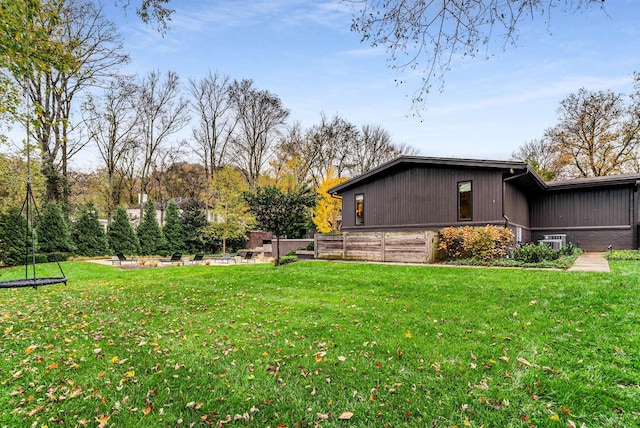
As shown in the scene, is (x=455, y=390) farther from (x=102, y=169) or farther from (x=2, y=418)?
(x=102, y=169)

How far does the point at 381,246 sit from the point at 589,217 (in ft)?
33.5

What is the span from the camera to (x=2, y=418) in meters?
2.95

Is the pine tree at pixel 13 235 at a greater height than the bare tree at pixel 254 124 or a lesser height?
lesser

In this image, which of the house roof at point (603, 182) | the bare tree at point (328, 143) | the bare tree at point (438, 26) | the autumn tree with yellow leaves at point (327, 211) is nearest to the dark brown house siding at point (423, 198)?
the house roof at point (603, 182)

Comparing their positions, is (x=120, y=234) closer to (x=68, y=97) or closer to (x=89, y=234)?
(x=89, y=234)

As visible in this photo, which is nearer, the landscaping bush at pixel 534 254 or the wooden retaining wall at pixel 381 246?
the landscaping bush at pixel 534 254

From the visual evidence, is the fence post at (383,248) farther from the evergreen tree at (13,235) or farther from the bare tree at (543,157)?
the bare tree at (543,157)

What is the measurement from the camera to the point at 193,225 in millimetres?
26641

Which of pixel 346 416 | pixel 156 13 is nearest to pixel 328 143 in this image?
pixel 156 13

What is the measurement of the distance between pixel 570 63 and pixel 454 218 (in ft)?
27.6

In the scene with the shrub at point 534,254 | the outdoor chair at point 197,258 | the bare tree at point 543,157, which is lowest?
the outdoor chair at point 197,258

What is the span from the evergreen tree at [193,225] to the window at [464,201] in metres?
19.3

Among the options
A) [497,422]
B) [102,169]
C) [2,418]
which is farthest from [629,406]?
[102,169]

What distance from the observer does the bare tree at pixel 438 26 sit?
3010mm
